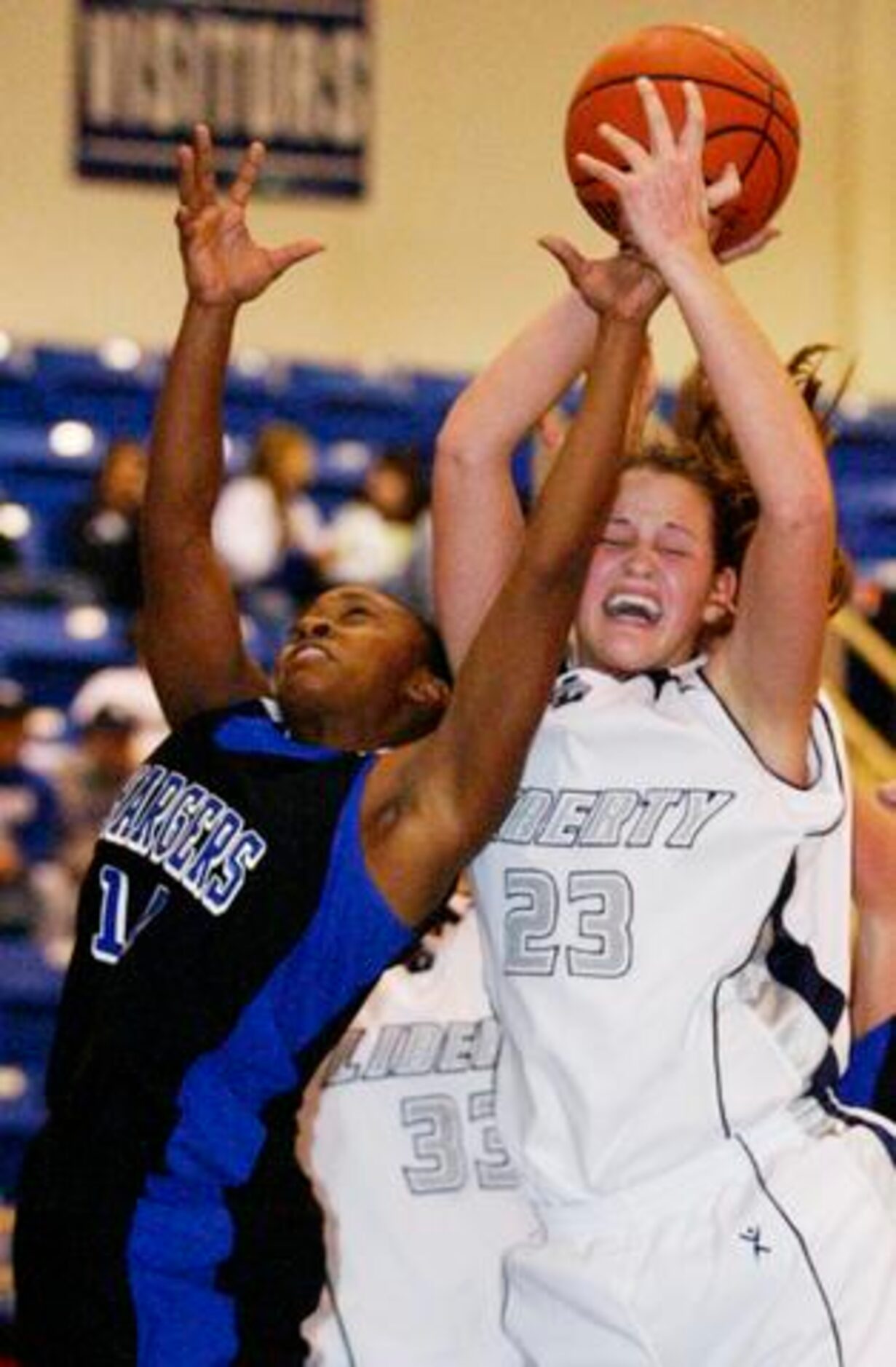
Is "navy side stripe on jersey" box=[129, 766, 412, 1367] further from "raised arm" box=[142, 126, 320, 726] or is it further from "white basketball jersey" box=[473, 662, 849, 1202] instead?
"raised arm" box=[142, 126, 320, 726]

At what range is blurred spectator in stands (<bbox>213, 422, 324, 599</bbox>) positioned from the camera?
11539 mm

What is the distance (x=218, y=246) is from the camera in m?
4.16

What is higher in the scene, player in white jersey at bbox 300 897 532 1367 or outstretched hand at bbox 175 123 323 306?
outstretched hand at bbox 175 123 323 306

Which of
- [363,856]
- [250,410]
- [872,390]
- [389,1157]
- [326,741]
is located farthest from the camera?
[872,390]

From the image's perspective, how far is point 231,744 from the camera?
12.8ft

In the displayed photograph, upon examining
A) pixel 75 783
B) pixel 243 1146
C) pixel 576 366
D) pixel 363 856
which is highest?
pixel 576 366

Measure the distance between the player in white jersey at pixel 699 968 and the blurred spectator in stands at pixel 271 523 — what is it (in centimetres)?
771

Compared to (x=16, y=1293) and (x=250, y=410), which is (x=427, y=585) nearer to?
(x=250, y=410)

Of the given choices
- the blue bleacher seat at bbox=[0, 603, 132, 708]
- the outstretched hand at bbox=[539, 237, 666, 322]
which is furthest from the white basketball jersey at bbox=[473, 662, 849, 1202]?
the blue bleacher seat at bbox=[0, 603, 132, 708]

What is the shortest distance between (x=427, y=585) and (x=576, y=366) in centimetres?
642

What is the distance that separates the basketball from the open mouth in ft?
1.56

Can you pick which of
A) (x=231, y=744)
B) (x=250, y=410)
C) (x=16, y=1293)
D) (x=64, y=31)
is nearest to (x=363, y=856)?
(x=231, y=744)

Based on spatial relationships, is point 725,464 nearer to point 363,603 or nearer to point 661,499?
point 661,499

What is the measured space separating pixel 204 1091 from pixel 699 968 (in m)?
0.63
